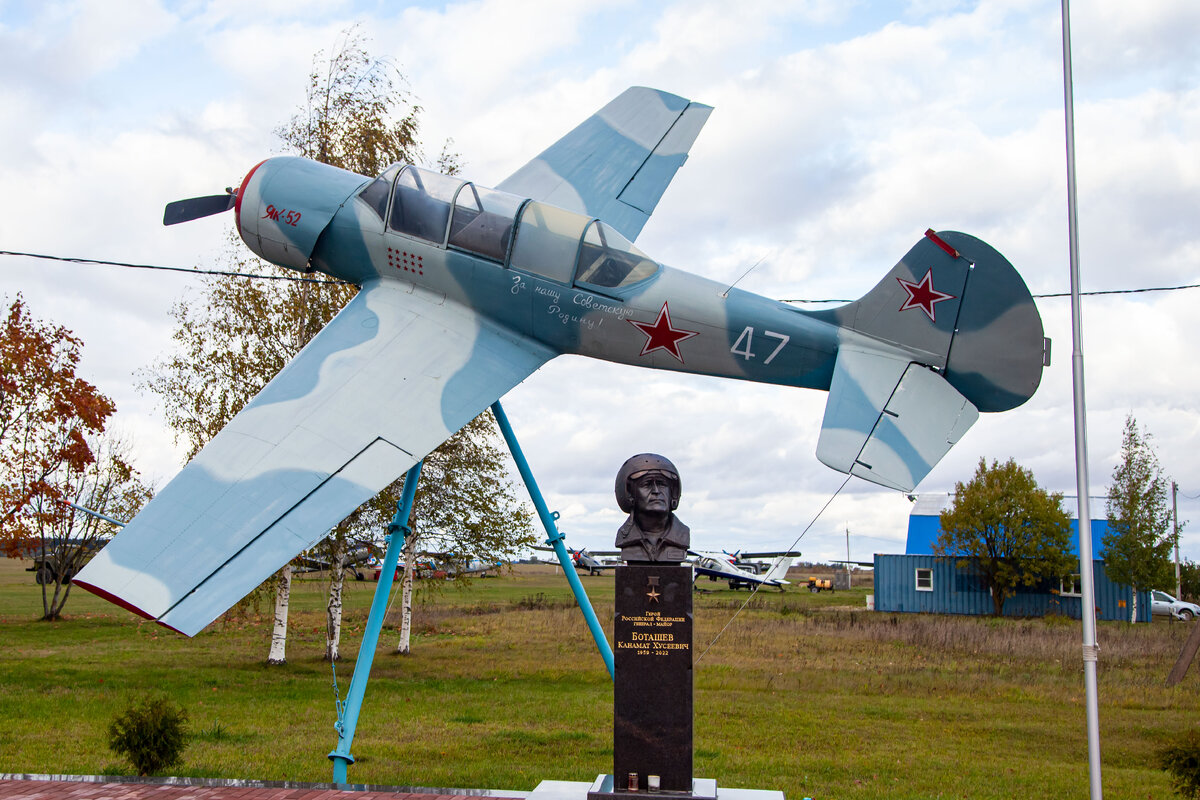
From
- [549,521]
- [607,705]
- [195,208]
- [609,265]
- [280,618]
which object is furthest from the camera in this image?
[280,618]

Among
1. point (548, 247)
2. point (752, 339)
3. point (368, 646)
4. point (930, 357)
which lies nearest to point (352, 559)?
point (368, 646)

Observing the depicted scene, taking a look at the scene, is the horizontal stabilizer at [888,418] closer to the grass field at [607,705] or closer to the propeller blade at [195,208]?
the grass field at [607,705]

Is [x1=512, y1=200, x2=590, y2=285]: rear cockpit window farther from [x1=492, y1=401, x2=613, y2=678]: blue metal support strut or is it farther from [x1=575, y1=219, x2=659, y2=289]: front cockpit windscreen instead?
[x1=492, y1=401, x2=613, y2=678]: blue metal support strut

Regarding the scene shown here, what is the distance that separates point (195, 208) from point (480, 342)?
4197 millimetres

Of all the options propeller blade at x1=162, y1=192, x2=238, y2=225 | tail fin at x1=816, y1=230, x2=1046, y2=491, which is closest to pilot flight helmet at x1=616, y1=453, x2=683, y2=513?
tail fin at x1=816, y1=230, x2=1046, y2=491

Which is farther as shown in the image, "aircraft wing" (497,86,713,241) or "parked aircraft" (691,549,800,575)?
"parked aircraft" (691,549,800,575)

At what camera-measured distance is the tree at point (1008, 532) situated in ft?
120

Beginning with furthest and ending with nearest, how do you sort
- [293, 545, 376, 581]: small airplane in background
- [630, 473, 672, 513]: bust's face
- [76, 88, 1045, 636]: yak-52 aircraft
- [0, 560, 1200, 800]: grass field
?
1. [293, 545, 376, 581]: small airplane in background
2. [0, 560, 1200, 800]: grass field
3. [630, 473, 672, 513]: bust's face
4. [76, 88, 1045, 636]: yak-52 aircraft

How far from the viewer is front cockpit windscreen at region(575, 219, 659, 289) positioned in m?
9.09

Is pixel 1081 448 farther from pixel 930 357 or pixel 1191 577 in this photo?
pixel 1191 577

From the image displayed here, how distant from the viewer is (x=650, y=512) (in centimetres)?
820

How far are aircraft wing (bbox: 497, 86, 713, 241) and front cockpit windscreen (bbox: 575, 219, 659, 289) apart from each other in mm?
1938

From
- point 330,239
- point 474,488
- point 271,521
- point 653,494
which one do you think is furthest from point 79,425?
point 653,494

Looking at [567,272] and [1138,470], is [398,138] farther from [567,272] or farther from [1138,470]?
[1138,470]
